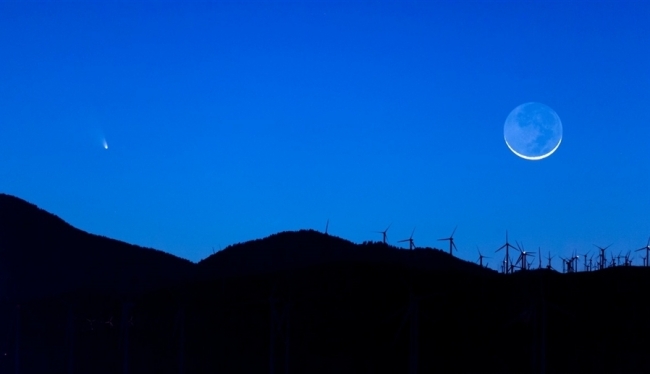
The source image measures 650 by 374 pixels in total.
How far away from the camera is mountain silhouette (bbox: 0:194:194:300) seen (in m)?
110

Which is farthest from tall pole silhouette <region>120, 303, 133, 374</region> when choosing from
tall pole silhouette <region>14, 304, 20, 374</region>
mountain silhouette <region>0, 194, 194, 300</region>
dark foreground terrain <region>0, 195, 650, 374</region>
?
mountain silhouette <region>0, 194, 194, 300</region>

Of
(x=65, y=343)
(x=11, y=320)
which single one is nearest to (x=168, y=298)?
(x=65, y=343)

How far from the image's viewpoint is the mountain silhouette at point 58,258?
110000 mm

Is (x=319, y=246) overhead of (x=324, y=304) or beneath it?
overhead

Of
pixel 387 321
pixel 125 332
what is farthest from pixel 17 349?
pixel 387 321

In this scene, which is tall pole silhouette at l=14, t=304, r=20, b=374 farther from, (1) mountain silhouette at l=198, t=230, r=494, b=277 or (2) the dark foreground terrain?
(1) mountain silhouette at l=198, t=230, r=494, b=277

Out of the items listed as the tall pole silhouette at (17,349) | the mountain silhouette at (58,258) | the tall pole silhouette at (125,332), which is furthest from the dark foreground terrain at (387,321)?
the mountain silhouette at (58,258)

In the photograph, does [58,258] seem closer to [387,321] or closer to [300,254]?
[300,254]

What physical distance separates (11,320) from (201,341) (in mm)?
34090

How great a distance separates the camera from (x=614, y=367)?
40.4 metres

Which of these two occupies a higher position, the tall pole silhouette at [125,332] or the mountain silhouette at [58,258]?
the mountain silhouette at [58,258]

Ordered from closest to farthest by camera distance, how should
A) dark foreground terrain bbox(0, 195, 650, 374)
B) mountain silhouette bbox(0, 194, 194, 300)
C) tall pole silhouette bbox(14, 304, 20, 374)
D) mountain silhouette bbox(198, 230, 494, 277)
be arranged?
dark foreground terrain bbox(0, 195, 650, 374), mountain silhouette bbox(198, 230, 494, 277), tall pole silhouette bbox(14, 304, 20, 374), mountain silhouette bbox(0, 194, 194, 300)

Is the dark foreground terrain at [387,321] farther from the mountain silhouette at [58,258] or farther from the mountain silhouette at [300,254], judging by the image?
the mountain silhouette at [58,258]

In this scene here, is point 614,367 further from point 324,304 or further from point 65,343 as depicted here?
point 65,343
